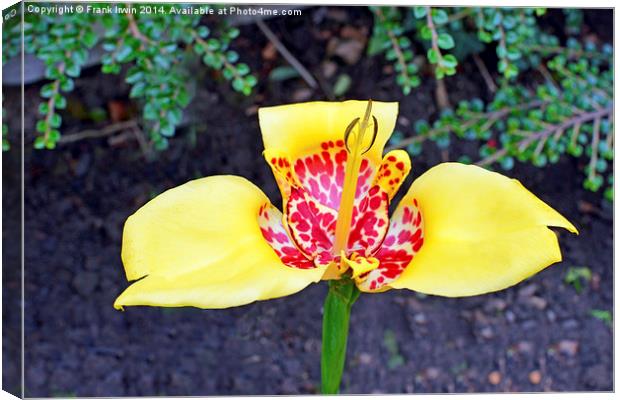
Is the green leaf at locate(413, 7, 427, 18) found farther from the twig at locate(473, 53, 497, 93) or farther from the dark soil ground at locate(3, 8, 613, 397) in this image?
the twig at locate(473, 53, 497, 93)

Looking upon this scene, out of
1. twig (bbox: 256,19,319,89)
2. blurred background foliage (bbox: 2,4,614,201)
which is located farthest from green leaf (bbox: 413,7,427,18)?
twig (bbox: 256,19,319,89)

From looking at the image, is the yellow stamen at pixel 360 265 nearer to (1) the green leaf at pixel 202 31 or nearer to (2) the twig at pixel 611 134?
(1) the green leaf at pixel 202 31

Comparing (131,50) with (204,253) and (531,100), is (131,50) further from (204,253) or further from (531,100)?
(531,100)

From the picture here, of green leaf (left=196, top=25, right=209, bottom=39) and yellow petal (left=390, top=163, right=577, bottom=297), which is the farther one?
green leaf (left=196, top=25, right=209, bottom=39)

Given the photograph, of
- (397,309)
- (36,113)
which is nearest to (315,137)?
(36,113)

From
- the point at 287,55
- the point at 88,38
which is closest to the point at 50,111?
the point at 88,38
